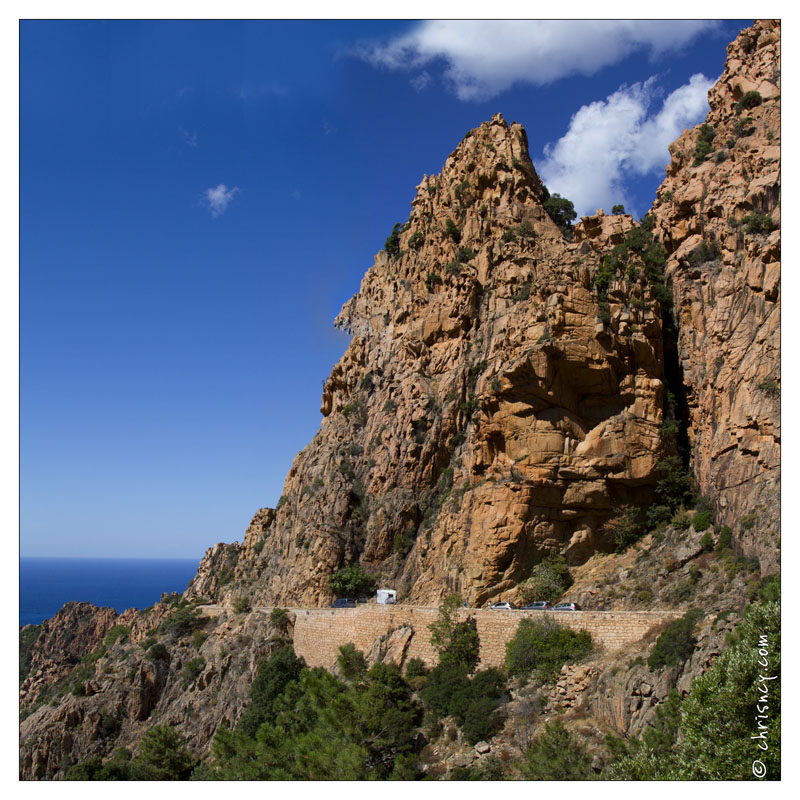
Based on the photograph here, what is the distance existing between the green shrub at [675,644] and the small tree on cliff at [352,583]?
78.0 feet

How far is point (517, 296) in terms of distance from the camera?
144 feet

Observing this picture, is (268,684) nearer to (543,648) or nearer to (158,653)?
(158,653)

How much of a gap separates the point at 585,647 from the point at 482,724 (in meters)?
4.97

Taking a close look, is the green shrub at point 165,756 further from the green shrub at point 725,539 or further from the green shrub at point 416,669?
the green shrub at point 725,539

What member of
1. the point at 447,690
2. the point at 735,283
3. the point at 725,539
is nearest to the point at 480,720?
the point at 447,690

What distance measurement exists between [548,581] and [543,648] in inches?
303

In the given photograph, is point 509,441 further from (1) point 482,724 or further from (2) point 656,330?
(1) point 482,724

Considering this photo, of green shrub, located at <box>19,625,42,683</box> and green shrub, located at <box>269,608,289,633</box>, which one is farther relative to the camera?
green shrub, located at <box>19,625,42,683</box>

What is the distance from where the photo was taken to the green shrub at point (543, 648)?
25.6 metres

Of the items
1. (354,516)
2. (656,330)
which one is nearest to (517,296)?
(656,330)

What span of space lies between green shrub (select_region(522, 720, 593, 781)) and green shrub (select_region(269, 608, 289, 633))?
23435 millimetres

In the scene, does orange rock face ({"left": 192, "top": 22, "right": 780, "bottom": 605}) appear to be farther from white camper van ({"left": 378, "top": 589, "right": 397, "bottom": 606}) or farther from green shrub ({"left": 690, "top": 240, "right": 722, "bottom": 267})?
white camper van ({"left": 378, "top": 589, "right": 397, "bottom": 606})

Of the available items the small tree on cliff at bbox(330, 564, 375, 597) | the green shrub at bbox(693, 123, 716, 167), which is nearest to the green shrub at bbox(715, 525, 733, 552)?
the small tree on cliff at bbox(330, 564, 375, 597)

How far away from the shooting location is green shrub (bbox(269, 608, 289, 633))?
138 ft
